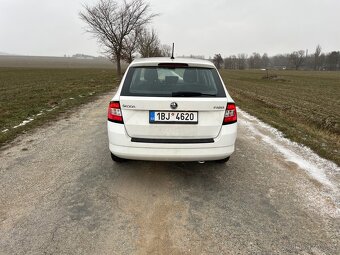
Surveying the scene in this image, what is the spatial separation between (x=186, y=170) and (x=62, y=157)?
2.15 metres

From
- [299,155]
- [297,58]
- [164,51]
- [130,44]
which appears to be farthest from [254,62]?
[299,155]

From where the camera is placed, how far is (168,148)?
10.8 feet

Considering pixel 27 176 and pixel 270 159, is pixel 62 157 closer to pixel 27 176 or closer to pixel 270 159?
pixel 27 176

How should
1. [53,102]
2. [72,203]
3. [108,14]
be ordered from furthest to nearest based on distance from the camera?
1. [108,14]
2. [53,102]
3. [72,203]

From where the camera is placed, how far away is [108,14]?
27375mm

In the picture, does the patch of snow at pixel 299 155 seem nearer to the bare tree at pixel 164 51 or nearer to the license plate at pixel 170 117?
the license plate at pixel 170 117

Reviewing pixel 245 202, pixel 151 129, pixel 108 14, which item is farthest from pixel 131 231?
pixel 108 14

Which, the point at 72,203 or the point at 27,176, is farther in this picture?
the point at 27,176

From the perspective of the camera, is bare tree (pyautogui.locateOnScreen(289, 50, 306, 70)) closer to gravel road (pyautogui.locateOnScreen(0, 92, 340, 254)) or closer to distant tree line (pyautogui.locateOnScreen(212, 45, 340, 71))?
distant tree line (pyautogui.locateOnScreen(212, 45, 340, 71))

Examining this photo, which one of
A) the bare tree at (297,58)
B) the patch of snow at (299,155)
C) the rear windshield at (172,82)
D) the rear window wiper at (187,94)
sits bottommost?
the patch of snow at (299,155)

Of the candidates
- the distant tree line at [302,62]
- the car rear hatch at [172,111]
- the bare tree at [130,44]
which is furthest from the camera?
the distant tree line at [302,62]

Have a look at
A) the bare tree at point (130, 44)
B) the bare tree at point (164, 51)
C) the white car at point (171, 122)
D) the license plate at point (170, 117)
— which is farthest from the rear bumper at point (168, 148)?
the bare tree at point (164, 51)

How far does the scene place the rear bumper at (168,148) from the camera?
331cm

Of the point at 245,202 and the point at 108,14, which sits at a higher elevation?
the point at 108,14
